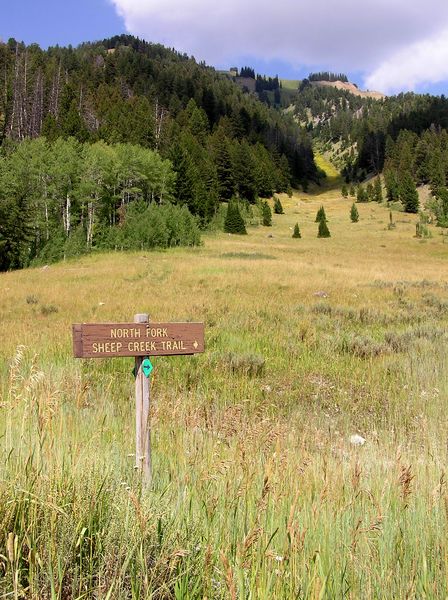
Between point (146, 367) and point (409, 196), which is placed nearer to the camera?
point (146, 367)

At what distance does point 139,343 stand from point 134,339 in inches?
1.8

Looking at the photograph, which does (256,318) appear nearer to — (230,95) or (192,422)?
(192,422)

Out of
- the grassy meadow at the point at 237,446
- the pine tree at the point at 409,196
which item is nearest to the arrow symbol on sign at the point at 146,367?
the grassy meadow at the point at 237,446

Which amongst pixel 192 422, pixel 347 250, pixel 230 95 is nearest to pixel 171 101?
pixel 230 95

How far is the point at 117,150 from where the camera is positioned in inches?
1882

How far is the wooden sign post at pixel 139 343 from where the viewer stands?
325cm

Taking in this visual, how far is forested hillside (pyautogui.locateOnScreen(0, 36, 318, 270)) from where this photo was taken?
39.5m

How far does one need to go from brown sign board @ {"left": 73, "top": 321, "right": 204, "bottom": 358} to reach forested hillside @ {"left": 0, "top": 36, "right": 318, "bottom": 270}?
114 ft

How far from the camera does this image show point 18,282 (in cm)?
2369

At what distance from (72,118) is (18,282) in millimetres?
51005

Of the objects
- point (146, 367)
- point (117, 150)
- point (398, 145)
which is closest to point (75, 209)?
point (117, 150)

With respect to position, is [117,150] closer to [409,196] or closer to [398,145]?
[409,196]

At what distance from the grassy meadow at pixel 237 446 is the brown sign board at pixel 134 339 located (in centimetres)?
36

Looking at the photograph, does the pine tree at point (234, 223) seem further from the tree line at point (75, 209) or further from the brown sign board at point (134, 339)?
the brown sign board at point (134, 339)
